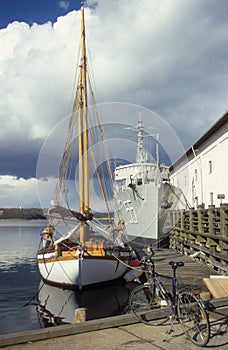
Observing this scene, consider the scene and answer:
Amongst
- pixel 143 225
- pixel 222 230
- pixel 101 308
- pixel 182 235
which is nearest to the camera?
pixel 101 308

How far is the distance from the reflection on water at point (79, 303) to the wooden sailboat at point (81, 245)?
0.43 m

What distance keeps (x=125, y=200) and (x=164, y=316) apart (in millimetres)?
31583

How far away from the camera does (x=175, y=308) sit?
645 centimetres

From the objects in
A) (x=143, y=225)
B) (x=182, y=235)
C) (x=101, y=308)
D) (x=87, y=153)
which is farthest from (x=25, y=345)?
(x=143, y=225)

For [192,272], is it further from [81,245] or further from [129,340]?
[129,340]

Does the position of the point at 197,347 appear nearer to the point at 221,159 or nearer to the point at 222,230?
the point at 222,230

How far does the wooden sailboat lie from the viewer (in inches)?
589

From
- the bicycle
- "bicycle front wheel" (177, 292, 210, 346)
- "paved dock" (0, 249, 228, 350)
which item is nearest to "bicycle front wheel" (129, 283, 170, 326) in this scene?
the bicycle

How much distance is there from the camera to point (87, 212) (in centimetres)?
1584

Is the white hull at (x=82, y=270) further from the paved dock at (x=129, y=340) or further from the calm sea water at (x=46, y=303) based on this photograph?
the paved dock at (x=129, y=340)

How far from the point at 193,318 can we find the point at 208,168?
23.4 metres

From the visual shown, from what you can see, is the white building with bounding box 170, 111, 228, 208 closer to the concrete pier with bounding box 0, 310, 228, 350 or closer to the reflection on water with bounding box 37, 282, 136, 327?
the reflection on water with bounding box 37, 282, 136, 327

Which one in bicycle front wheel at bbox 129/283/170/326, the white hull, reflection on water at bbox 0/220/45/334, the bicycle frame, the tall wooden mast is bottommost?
reflection on water at bbox 0/220/45/334

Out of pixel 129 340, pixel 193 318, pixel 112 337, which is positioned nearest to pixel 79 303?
pixel 112 337
